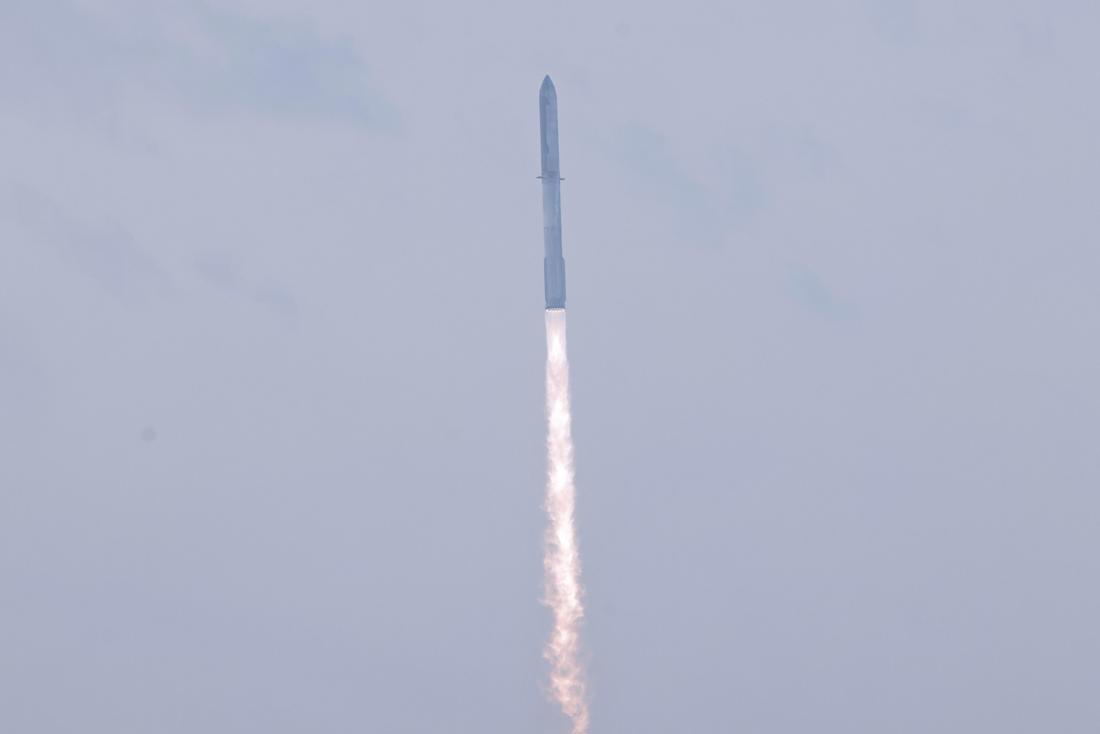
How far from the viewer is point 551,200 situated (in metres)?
121

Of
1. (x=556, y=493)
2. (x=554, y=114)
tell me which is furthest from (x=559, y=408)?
(x=554, y=114)

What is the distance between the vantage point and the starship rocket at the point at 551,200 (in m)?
121

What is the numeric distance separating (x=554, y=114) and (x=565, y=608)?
74.2ft

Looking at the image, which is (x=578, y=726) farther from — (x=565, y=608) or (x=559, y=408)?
(x=559, y=408)

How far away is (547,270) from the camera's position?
12112 cm

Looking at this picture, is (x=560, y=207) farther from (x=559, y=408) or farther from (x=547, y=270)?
(x=559, y=408)

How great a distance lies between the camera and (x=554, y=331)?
123875 millimetres

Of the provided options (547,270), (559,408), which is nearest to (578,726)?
(559,408)

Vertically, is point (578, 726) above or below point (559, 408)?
below

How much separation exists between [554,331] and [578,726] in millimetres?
19108

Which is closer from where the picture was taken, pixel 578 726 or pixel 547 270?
pixel 547 270

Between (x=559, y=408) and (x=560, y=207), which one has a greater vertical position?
(x=560, y=207)

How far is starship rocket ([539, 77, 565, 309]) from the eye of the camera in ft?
397

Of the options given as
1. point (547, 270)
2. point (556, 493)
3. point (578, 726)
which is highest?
point (547, 270)
